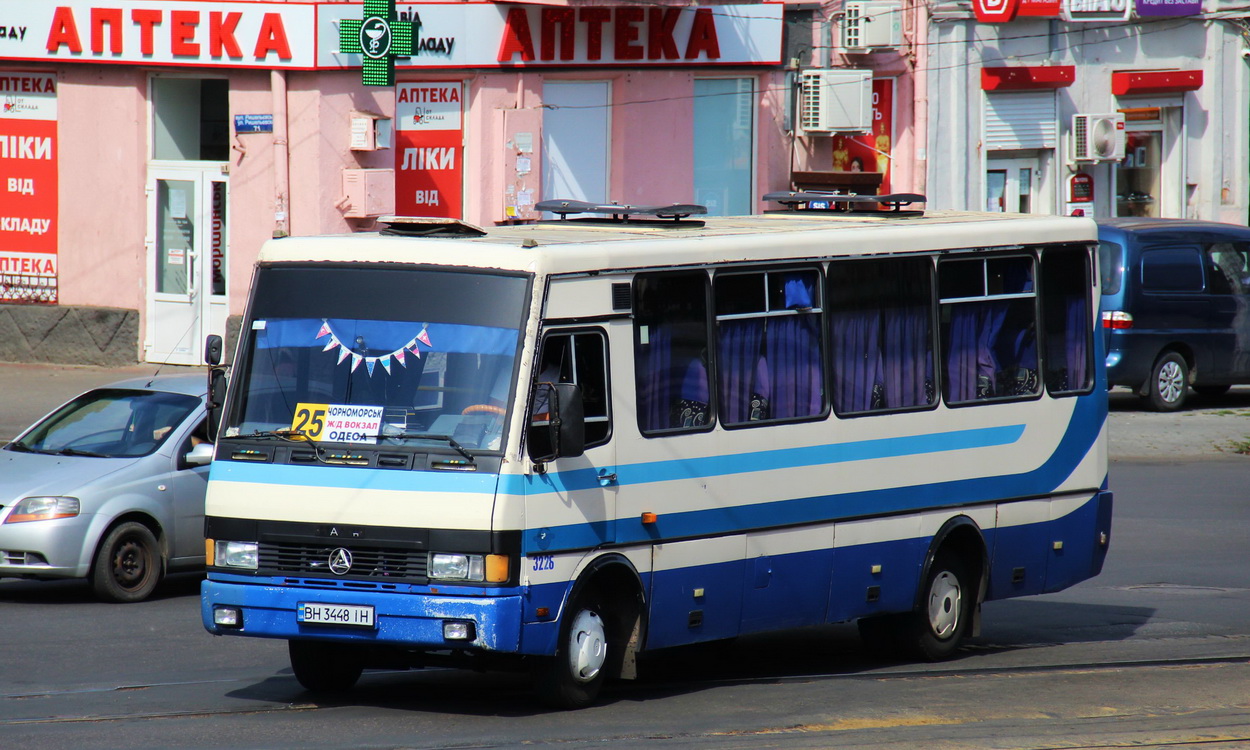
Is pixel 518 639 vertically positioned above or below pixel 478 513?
below

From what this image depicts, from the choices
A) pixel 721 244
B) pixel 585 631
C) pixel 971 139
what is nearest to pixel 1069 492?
pixel 721 244

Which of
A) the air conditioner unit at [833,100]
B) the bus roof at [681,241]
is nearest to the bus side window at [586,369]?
the bus roof at [681,241]

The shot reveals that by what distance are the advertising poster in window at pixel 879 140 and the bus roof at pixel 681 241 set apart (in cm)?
1689

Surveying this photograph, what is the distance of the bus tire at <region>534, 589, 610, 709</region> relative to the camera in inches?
336

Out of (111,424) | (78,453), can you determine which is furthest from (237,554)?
(111,424)

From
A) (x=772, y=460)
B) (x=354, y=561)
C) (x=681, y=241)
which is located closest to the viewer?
(x=354, y=561)

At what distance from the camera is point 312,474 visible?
8398 mm

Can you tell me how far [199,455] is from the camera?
11938mm

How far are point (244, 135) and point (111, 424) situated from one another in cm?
1175

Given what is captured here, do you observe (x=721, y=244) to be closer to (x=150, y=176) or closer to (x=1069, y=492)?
(x=1069, y=492)

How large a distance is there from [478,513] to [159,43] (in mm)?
17095

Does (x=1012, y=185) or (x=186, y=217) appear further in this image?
(x=1012, y=185)

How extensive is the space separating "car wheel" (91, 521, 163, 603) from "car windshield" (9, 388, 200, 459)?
0.60 meters

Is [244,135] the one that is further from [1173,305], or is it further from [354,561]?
[354,561]
